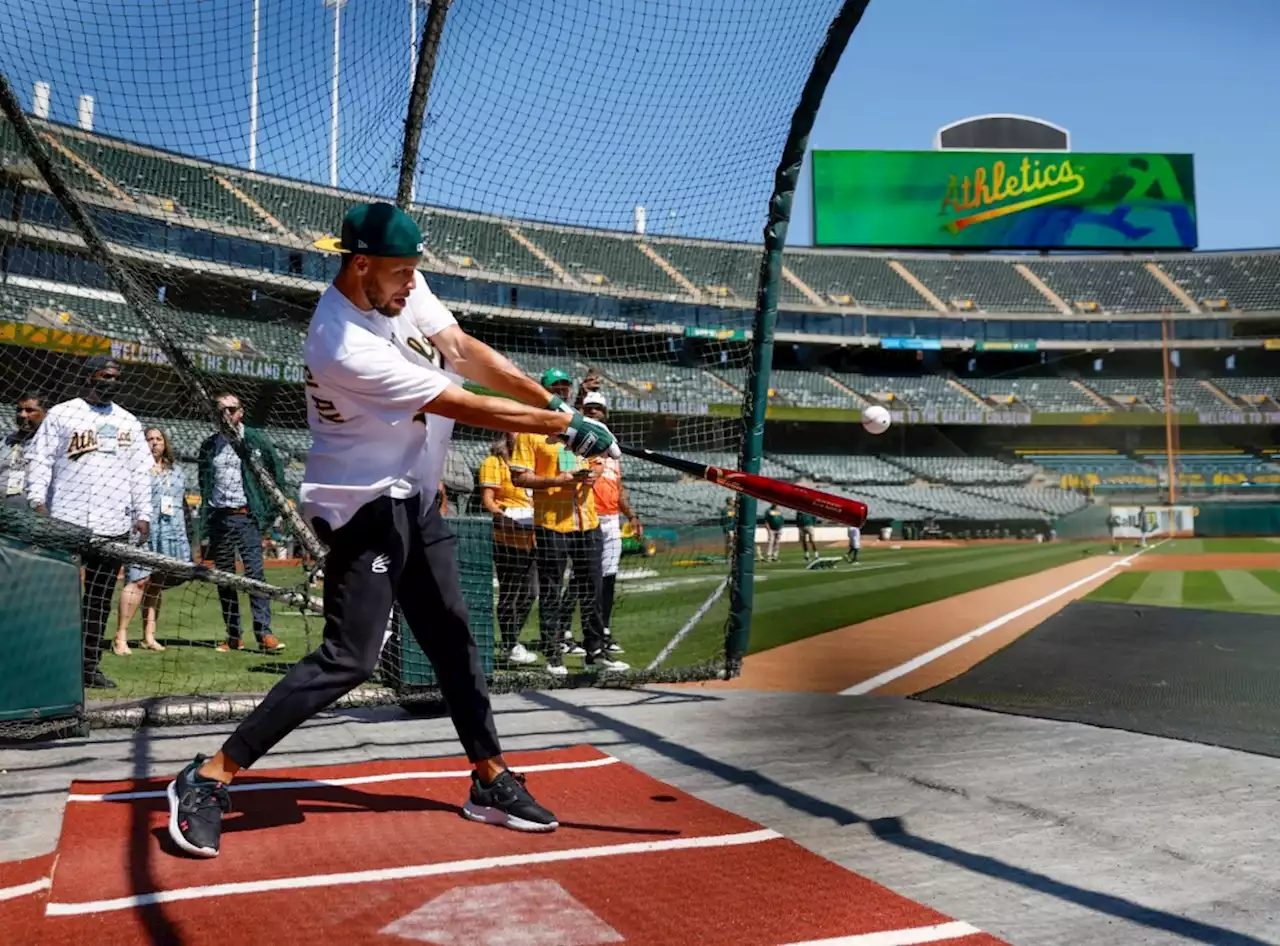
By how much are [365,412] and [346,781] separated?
1588mm

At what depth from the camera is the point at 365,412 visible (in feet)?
10.3

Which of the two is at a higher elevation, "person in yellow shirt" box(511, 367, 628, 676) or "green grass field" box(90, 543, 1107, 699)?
"person in yellow shirt" box(511, 367, 628, 676)

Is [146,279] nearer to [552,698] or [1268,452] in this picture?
[552,698]

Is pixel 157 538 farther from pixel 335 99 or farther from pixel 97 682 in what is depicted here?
pixel 335 99

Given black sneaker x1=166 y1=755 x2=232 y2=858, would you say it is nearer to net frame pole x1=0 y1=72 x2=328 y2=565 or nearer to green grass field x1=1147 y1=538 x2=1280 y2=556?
net frame pole x1=0 y1=72 x2=328 y2=565

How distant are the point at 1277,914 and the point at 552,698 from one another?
3759mm

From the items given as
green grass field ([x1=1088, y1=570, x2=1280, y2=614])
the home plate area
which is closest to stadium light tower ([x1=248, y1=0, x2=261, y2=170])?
the home plate area

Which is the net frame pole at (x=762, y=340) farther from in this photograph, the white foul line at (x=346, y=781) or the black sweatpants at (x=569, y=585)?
the white foul line at (x=346, y=781)

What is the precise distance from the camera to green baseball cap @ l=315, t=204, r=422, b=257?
3.15m

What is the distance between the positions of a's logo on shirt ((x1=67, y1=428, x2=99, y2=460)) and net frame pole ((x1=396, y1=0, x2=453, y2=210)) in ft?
7.60

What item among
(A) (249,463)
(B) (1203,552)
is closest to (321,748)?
(A) (249,463)

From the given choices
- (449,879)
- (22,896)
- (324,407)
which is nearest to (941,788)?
(449,879)

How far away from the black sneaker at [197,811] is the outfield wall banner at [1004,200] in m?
51.6

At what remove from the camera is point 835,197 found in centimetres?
5216
